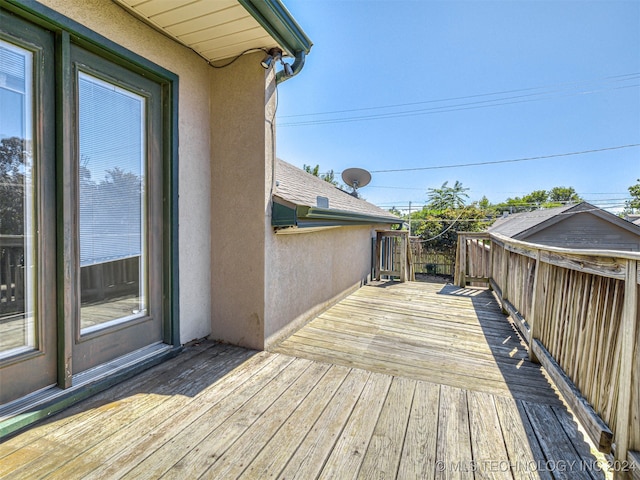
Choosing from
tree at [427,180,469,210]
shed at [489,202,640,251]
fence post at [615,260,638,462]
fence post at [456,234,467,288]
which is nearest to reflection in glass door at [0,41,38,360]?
fence post at [615,260,638,462]

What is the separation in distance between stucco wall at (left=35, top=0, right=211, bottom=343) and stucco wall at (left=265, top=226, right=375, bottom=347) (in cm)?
75

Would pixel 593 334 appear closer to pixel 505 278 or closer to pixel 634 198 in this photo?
pixel 505 278

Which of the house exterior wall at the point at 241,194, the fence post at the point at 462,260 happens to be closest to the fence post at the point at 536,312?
the house exterior wall at the point at 241,194

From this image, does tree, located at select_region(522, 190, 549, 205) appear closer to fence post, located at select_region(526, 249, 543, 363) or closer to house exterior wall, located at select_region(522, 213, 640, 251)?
house exterior wall, located at select_region(522, 213, 640, 251)

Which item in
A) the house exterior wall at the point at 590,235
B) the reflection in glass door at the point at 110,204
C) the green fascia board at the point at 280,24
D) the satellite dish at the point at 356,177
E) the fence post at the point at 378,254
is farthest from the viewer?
the house exterior wall at the point at 590,235

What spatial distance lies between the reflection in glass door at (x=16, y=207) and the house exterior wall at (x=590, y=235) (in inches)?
457

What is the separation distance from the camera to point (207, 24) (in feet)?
8.63

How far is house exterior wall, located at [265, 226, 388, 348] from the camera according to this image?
3.37m

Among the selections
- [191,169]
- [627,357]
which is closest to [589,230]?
[627,357]

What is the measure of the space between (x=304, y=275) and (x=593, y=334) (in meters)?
2.99

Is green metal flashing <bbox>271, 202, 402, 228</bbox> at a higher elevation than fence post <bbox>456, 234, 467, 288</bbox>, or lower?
higher

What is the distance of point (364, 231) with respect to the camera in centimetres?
754

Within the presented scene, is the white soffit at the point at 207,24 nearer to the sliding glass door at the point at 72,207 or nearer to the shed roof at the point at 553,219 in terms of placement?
the sliding glass door at the point at 72,207

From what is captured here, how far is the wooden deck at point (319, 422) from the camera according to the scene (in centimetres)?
160
